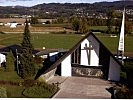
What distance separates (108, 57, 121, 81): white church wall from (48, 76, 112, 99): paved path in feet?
1.00

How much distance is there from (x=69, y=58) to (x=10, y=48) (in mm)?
4820

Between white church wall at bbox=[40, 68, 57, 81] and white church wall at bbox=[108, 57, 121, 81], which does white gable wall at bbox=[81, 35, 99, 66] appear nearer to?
white church wall at bbox=[108, 57, 121, 81]

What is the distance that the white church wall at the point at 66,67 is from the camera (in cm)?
1171

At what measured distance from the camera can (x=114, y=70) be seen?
37.3ft

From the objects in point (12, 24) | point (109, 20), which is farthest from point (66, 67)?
point (12, 24)

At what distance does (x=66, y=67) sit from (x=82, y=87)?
1.27 metres

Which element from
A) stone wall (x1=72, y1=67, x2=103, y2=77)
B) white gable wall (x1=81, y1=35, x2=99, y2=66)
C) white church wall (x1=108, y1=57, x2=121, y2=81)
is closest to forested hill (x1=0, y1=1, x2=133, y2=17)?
white gable wall (x1=81, y1=35, x2=99, y2=66)

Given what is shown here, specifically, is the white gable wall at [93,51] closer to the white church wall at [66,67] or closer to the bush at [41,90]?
the white church wall at [66,67]

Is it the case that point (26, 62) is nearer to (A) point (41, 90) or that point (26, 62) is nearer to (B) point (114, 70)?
(A) point (41, 90)

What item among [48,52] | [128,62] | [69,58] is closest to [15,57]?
[48,52]

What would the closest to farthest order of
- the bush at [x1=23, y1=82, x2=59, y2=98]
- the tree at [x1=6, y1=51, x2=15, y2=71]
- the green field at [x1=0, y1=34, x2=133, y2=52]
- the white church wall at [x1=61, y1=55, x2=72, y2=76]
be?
the bush at [x1=23, y1=82, x2=59, y2=98]
the white church wall at [x1=61, y1=55, x2=72, y2=76]
the green field at [x1=0, y1=34, x2=133, y2=52]
the tree at [x1=6, y1=51, x2=15, y2=71]

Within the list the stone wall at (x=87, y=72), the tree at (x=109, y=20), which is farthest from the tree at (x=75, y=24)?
the stone wall at (x=87, y=72)

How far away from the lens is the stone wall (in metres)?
11.5

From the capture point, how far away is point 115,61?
11289 millimetres
